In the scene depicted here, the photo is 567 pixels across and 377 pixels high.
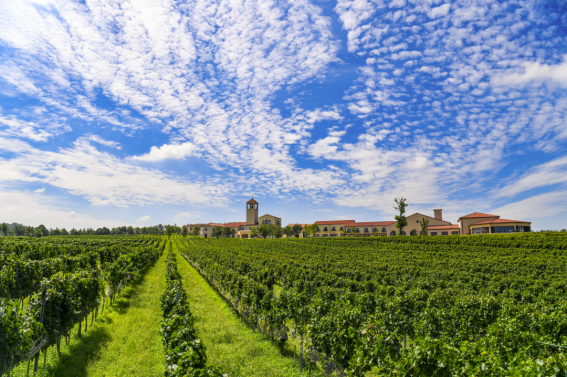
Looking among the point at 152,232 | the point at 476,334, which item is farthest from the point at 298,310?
the point at 152,232

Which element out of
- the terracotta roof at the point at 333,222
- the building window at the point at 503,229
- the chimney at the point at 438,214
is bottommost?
the building window at the point at 503,229

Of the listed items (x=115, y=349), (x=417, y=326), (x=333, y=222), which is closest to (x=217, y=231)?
(x=333, y=222)

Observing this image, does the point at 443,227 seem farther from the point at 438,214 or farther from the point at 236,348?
the point at 236,348

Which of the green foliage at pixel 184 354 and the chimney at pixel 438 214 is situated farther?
the chimney at pixel 438 214

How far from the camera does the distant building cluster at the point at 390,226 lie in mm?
58375

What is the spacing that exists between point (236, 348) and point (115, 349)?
4473 mm

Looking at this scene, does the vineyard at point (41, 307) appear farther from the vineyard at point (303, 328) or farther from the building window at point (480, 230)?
the building window at point (480, 230)

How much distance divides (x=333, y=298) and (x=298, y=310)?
14.9 ft

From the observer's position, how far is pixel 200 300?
1762cm

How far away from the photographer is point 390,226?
8944 centimetres

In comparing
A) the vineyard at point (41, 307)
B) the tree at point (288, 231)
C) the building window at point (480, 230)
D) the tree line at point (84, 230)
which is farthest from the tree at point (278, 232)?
the vineyard at point (41, 307)

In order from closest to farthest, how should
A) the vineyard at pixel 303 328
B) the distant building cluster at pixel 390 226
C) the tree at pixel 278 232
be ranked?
the vineyard at pixel 303 328 → the distant building cluster at pixel 390 226 → the tree at pixel 278 232

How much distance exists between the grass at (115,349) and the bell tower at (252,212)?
100m

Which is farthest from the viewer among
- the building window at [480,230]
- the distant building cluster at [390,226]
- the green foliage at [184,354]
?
the building window at [480,230]
